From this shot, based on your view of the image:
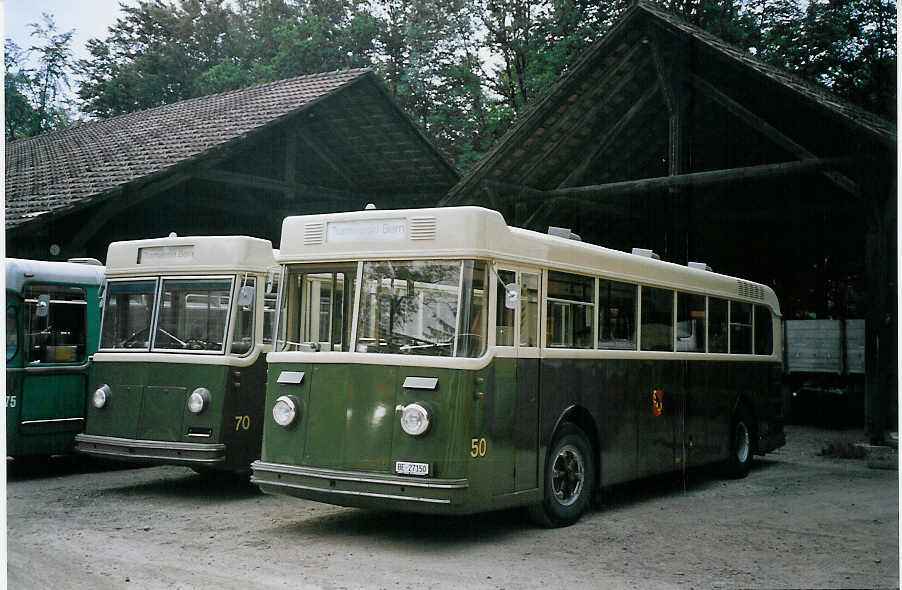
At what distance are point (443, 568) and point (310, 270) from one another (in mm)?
2390

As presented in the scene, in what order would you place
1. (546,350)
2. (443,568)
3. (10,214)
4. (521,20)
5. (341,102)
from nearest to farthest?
(443,568) < (546,350) < (521,20) < (10,214) < (341,102)

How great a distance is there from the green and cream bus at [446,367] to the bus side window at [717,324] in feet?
6.02

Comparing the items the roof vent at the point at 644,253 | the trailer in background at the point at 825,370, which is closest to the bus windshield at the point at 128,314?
the roof vent at the point at 644,253

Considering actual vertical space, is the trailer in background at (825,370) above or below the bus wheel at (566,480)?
above

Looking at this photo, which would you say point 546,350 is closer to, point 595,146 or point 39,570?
point 39,570

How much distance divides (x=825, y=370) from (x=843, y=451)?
597cm

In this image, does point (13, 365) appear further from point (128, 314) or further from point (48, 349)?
point (128, 314)

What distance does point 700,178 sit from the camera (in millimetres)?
12734

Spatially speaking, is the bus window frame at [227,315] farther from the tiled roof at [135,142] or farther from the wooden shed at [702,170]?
the wooden shed at [702,170]

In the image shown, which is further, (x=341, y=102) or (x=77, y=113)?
(x=341, y=102)

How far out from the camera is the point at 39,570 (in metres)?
6.27

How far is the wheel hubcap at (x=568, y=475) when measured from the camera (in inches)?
291

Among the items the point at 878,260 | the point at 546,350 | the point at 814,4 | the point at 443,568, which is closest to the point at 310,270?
the point at 546,350

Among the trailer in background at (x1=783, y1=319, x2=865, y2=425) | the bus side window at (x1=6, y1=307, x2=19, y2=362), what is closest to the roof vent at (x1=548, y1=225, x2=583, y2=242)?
the bus side window at (x1=6, y1=307, x2=19, y2=362)
